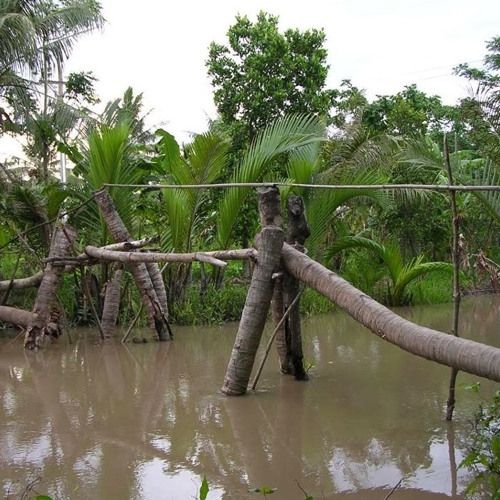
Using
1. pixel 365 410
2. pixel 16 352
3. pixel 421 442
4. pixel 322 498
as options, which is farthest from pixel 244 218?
pixel 322 498

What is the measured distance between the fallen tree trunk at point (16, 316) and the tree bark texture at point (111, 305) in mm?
886

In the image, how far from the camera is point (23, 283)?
8.60 meters

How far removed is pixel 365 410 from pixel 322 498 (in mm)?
1565

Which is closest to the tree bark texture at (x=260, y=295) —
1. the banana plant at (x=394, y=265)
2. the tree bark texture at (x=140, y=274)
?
the tree bark texture at (x=140, y=274)

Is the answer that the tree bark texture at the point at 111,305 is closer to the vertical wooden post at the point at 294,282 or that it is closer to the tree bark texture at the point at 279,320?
the tree bark texture at the point at 279,320

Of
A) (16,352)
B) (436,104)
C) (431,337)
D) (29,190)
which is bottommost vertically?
(16,352)

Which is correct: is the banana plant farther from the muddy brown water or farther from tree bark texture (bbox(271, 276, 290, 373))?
tree bark texture (bbox(271, 276, 290, 373))

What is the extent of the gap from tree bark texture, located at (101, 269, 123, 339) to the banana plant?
344cm

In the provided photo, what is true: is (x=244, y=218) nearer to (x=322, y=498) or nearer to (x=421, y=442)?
(x=421, y=442)

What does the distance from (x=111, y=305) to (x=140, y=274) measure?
2.53ft

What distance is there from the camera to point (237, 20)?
12539 mm

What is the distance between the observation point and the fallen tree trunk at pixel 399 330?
319 cm

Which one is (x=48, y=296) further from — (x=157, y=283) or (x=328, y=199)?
(x=328, y=199)

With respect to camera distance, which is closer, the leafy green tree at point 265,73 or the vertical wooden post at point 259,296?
the vertical wooden post at point 259,296
